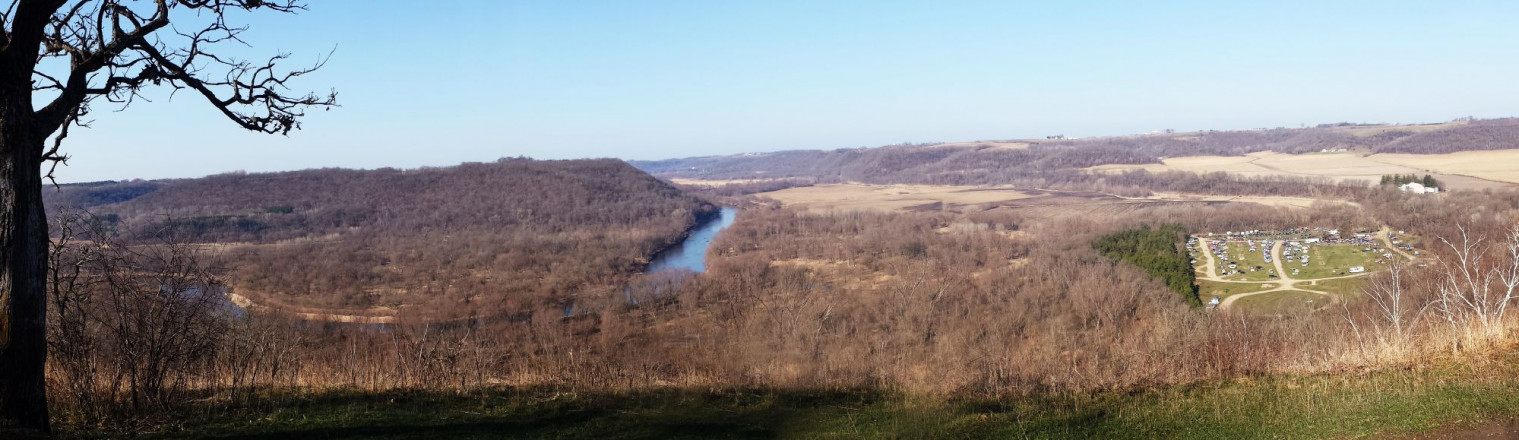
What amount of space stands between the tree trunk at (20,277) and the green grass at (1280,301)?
40955 mm

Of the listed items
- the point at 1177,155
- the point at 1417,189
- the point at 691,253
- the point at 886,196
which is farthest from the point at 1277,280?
the point at 1177,155

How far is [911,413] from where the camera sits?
31.2 feet

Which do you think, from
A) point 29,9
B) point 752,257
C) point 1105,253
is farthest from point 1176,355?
point 752,257

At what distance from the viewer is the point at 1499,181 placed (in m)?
55.3

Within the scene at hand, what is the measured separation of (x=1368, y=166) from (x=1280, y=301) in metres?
60.7

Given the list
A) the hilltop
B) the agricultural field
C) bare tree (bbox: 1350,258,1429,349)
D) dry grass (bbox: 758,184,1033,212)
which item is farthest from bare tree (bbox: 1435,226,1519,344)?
dry grass (bbox: 758,184,1033,212)

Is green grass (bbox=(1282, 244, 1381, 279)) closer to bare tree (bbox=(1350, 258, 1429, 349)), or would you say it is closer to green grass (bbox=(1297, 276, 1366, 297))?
green grass (bbox=(1297, 276, 1366, 297))

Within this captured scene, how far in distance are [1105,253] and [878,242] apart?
68.2 ft

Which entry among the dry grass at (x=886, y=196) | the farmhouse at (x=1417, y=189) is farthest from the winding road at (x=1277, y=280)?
the dry grass at (x=886, y=196)

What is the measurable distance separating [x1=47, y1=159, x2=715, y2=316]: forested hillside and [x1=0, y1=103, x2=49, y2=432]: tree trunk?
122ft

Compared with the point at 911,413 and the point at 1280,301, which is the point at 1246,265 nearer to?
the point at 1280,301

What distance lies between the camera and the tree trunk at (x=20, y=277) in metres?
6.02

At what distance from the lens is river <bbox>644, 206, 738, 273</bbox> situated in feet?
219

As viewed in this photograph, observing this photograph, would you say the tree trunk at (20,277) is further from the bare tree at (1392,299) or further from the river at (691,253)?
the river at (691,253)
